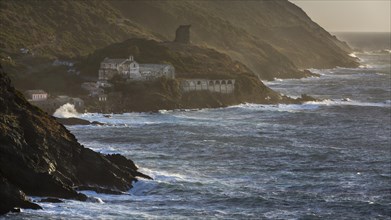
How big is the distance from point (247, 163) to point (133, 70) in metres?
73.6

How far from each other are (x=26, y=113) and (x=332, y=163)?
36.6 meters

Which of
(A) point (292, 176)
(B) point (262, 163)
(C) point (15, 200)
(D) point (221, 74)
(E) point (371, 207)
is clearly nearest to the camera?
(C) point (15, 200)

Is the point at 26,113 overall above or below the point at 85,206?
above

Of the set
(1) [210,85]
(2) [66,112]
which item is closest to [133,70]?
(1) [210,85]

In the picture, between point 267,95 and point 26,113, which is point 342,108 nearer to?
point 267,95

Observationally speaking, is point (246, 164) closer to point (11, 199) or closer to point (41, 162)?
point (41, 162)

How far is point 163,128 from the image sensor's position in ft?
423

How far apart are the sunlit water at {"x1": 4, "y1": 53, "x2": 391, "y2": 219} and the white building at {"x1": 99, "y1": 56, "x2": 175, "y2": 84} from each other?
18032 millimetres

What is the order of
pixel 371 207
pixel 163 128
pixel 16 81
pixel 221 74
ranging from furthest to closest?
pixel 221 74, pixel 16 81, pixel 163 128, pixel 371 207

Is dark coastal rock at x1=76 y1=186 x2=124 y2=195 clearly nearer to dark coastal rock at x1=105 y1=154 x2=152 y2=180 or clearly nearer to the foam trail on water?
dark coastal rock at x1=105 y1=154 x2=152 y2=180

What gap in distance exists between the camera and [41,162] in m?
77.3

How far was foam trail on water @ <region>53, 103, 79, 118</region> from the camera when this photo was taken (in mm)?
136238

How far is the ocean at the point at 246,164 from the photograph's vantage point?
3004 inches

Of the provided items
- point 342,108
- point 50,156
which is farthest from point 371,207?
point 342,108
